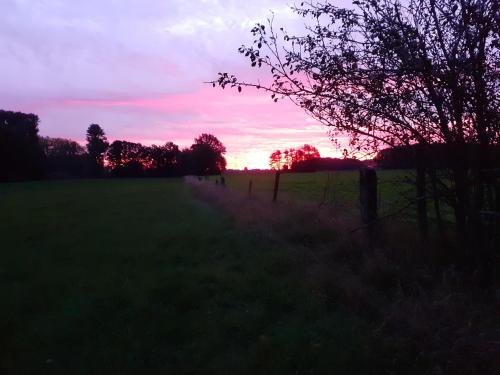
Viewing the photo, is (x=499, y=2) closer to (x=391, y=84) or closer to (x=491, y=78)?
(x=491, y=78)

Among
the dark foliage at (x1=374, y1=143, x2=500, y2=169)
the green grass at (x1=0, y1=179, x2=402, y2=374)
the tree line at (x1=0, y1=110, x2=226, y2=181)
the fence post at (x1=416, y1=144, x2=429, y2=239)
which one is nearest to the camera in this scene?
the green grass at (x1=0, y1=179, x2=402, y2=374)

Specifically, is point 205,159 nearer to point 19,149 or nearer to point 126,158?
point 126,158

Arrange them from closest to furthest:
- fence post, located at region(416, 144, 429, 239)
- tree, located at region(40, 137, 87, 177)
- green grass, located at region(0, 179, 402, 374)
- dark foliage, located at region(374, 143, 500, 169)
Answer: green grass, located at region(0, 179, 402, 374) → dark foliage, located at region(374, 143, 500, 169) → fence post, located at region(416, 144, 429, 239) → tree, located at region(40, 137, 87, 177)

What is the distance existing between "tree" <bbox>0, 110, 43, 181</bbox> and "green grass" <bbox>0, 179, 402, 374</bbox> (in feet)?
264

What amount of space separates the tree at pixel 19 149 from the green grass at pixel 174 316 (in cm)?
8055

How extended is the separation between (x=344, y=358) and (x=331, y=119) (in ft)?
13.7

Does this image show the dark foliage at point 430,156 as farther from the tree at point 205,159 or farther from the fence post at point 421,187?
the tree at point 205,159

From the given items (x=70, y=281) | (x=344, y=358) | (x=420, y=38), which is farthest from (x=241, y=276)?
(x=420, y=38)

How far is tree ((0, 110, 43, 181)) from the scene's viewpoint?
8312cm

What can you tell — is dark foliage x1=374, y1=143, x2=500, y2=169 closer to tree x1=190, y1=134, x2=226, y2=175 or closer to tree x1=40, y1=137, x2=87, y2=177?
tree x1=40, y1=137, x2=87, y2=177

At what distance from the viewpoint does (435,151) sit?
24.6 ft

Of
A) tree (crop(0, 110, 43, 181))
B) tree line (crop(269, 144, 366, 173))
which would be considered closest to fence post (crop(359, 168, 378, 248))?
tree line (crop(269, 144, 366, 173))

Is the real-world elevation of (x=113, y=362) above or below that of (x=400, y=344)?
below

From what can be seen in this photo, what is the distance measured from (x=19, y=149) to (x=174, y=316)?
3492 inches
